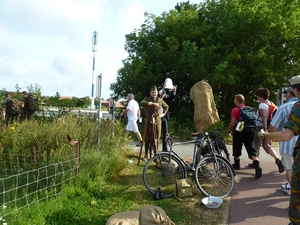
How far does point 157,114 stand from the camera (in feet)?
25.3

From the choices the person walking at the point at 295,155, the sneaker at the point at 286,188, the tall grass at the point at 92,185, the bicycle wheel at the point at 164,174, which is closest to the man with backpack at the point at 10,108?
the tall grass at the point at 92,185

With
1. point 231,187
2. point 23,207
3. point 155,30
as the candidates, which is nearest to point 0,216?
point 23,207

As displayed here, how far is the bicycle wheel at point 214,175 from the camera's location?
5.91 metres

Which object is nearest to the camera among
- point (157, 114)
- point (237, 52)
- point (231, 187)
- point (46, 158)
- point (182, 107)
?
point (231, 187)

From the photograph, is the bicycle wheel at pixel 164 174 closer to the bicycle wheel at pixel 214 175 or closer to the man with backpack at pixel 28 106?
the bicycle wheel at pixel 214 175

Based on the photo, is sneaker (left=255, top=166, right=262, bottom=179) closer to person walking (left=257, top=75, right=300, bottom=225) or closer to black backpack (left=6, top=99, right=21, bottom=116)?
person walking (left=257, top=75, right=300, bottom=225)

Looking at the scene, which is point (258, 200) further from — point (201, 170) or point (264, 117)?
point (264, 117)

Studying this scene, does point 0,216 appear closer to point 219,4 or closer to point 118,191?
point 118,191

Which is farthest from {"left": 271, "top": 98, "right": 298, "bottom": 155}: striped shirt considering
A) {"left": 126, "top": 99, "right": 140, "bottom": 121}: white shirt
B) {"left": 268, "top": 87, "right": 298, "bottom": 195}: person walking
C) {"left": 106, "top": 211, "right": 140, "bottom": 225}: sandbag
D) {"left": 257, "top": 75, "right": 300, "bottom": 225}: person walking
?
{"left": 126, "top": 99, "right": 140, "bottom": 121}: white shirt

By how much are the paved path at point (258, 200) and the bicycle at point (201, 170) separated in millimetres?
284

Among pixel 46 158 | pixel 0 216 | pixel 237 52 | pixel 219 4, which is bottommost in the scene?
pixel 0 216

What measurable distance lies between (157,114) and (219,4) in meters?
9.39

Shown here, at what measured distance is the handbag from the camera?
5.86 meters

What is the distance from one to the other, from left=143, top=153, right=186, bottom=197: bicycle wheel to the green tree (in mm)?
7525
